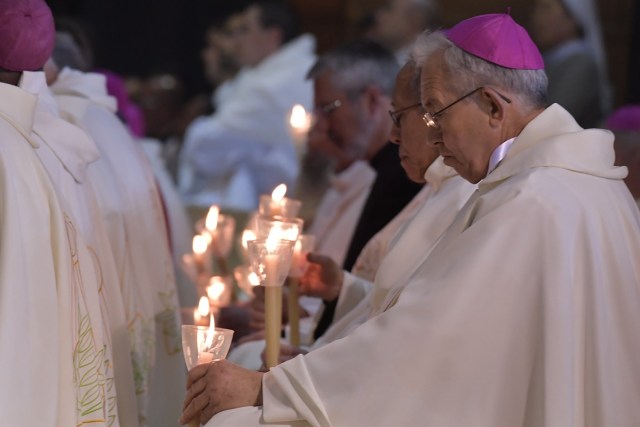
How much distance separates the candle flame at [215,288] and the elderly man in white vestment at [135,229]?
25 centimetres

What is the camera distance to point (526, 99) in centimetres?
347

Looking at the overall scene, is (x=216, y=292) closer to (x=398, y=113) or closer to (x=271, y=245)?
(x=398, y=113)

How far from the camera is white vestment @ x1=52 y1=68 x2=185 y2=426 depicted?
4805 millimetres

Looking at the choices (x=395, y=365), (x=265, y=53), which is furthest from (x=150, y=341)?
(x=265, y=53)

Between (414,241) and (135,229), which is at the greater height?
(414,241)

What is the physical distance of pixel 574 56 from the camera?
8023 millimetres

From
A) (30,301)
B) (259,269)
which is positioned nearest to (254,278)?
(259,269)

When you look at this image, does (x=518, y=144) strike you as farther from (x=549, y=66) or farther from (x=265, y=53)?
(x=265, y=53)

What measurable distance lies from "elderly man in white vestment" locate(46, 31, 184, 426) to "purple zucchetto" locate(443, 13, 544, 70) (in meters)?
1.73

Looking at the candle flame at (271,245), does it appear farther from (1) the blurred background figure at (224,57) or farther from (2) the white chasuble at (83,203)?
(1) the blurred background figure at (224,57)

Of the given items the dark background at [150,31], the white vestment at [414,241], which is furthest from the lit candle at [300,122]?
the dark background at [150,31]

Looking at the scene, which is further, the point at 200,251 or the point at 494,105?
the point at 200,251

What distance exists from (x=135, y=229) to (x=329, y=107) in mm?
1151

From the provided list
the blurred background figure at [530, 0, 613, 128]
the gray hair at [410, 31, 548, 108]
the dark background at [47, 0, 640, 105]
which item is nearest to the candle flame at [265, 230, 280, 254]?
the gray hair at [410, 31, 548, 108]
